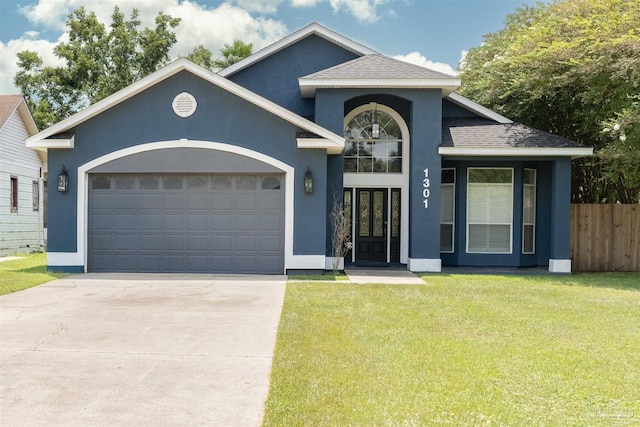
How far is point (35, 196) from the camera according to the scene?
20250 mm

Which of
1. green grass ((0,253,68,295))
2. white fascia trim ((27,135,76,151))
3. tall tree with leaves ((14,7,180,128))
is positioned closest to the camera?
green grass ((0,253,68,295))

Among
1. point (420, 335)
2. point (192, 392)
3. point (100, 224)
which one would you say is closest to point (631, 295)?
point (420, 335)

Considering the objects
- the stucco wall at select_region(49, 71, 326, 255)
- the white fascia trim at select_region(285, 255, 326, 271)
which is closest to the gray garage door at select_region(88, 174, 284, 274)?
the white fascia trim at select_region(285, 255, 326, 271)

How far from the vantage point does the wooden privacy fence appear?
14.3 meters

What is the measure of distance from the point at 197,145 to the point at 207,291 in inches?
151

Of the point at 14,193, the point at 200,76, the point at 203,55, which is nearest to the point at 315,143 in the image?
the point at 200,76

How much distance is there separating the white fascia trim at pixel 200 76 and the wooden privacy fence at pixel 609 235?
770cm

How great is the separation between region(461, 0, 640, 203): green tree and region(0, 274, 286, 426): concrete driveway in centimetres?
934

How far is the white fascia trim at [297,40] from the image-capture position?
14664mm

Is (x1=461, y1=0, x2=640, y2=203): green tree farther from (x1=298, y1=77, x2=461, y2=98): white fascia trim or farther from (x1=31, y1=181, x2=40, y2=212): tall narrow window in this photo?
(x1=31, y1=181, x2=40, y2=212): tall narrow window

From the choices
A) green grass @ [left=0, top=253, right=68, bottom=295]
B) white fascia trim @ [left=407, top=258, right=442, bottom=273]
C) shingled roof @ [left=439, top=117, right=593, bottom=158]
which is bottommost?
green grass @ [left=0, top=253, right=68, bottom=295]

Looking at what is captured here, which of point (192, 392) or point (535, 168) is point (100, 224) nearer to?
point (192, 392)

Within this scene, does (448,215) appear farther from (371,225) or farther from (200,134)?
(200,134)

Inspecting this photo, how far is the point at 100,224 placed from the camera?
12.1 meters
